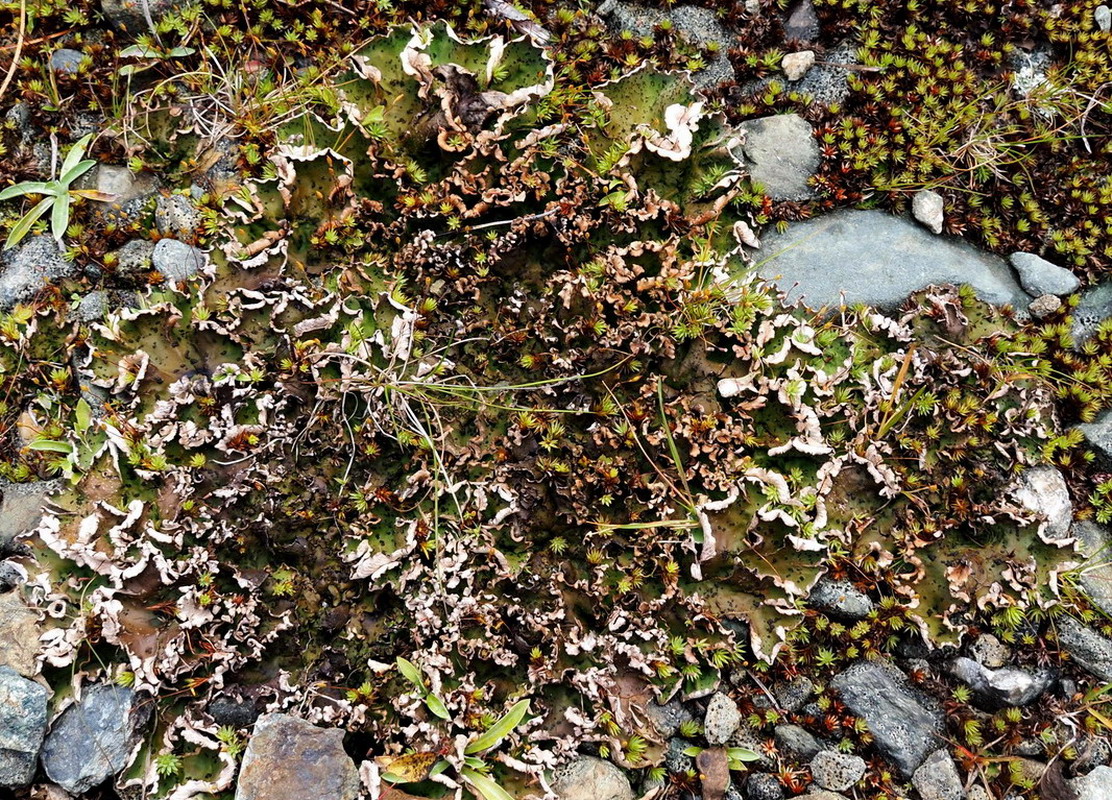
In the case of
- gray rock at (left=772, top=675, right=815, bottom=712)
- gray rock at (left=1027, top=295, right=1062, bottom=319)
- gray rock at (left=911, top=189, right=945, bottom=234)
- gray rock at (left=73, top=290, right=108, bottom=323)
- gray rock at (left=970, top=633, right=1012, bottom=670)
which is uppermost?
gray rock at (left=911, top=189, right=945, bottom=234)

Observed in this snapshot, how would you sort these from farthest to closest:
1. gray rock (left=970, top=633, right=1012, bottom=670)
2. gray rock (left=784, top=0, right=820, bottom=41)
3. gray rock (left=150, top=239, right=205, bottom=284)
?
gray rock (left=784, top=0, right=820, bottom=41), gray rock (left=150, top=239, right=205, bottom=284), gray rock (left=970, top=633, right=1012, bottom=670)

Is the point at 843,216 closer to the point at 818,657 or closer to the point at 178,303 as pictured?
the point at 818,657

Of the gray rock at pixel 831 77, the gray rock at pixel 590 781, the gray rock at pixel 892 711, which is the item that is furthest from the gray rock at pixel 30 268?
the gray rock at pixel 892 711

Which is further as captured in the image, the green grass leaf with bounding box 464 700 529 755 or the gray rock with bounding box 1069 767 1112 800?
the gray rock with bounding box 1069 767 1112 800

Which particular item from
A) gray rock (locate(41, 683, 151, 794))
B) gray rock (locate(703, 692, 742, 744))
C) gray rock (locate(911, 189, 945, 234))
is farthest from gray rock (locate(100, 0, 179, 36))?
gray rock (locate(703, 692, 742, 744))

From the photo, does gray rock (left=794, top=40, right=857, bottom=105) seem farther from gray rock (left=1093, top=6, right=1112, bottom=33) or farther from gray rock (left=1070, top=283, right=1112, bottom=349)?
gray rock (left=1070, top=283, right=1112, bottom=349)

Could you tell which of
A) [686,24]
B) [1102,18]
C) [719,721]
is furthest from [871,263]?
[719,721]

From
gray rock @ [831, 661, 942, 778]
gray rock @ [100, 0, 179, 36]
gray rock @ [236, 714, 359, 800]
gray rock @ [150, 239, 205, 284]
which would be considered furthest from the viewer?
gray rock @ [100, 0, 179, 36]

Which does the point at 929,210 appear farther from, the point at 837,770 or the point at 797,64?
the point at 837,770
